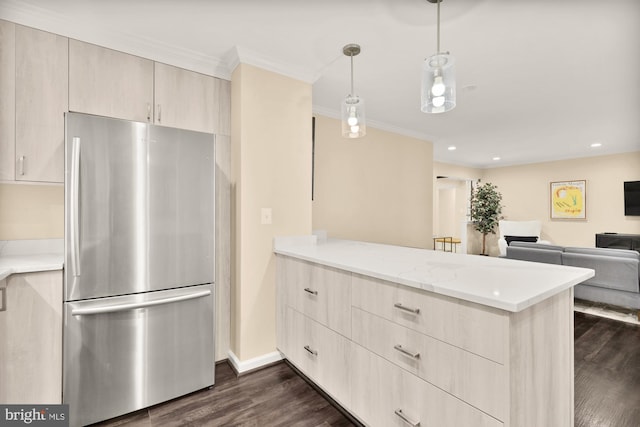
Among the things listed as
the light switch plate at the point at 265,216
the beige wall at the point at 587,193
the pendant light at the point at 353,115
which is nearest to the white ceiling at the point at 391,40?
the pendant light at the point at 353,115

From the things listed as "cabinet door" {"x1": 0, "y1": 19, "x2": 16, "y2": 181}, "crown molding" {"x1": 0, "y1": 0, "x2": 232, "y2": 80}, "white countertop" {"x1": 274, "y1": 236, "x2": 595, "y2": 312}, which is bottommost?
"white countertop" {"x1": 274, "y1": 236, "x2": 595, "y2": 312}

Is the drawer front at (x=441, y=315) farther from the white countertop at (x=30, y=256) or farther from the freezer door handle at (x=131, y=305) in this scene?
the white countertop at (x=30, y=256)

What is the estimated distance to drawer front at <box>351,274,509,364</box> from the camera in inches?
41.6

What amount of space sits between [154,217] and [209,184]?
1.32 feet

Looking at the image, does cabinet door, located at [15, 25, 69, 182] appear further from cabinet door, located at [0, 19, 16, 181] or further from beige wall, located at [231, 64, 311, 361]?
beige wall, located at [231, 64, 311, 361]

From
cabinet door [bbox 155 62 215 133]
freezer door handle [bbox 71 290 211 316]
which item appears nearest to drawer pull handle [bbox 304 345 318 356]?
freezer door handle [bbox 71 290 211 316]

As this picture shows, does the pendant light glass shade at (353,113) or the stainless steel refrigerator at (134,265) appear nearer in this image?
the stainless steel refrigerator at (134,265)

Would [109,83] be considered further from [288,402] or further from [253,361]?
[288,402]

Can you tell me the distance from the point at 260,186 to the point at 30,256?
1524mm

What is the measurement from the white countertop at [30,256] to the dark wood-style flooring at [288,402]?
0.99 meters

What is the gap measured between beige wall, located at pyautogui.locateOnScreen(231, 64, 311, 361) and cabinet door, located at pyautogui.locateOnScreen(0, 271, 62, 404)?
107 cm

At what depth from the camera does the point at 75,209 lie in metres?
1.64

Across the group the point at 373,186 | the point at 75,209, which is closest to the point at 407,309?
the point at 75,209

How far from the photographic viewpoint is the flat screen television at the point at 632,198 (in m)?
5.79
